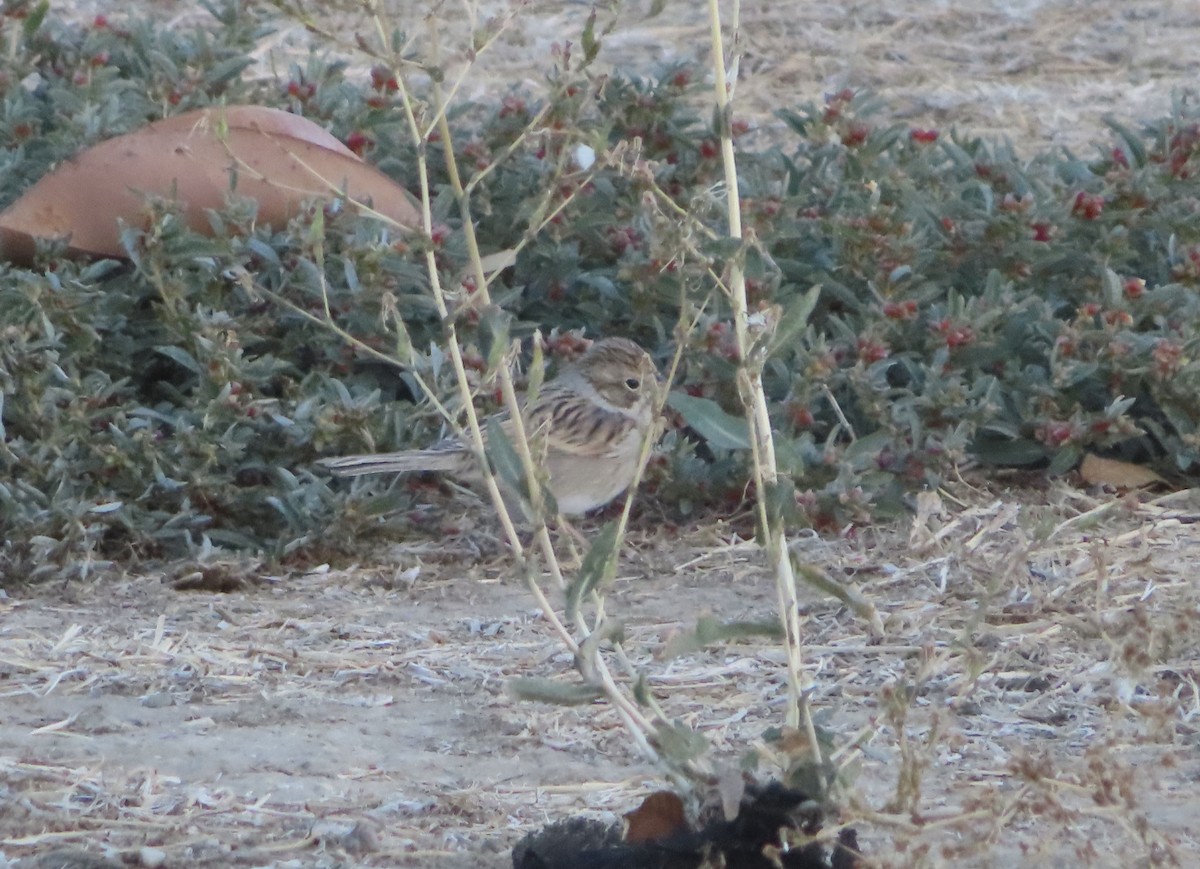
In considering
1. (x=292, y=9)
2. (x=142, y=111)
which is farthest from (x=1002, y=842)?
(x=142, y=111)

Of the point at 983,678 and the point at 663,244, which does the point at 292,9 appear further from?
the point at 983,678

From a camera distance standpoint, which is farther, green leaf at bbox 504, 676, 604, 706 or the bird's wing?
the bird's wing

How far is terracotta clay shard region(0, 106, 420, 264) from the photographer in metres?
5.85

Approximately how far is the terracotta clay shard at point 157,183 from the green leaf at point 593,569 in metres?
3.30

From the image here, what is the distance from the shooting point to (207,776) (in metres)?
3.62

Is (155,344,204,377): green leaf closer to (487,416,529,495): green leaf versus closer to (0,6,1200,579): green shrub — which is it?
(0,6,1200,579): green shrub

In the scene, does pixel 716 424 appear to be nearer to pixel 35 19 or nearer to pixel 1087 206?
pixel 1087 206

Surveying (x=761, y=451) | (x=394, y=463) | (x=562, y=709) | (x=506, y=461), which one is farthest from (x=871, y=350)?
(x=506, y=461)

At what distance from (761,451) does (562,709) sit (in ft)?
4.83

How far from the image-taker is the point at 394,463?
5434mm

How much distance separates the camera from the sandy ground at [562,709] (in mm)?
3121

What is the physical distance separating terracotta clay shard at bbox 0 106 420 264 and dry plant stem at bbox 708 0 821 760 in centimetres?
311

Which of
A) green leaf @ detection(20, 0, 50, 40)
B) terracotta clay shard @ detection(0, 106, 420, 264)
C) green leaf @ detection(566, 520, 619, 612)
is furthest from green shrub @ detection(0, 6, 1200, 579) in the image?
green leaf @ detection(566, 520, 619, 612)

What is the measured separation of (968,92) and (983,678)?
18.6ft
